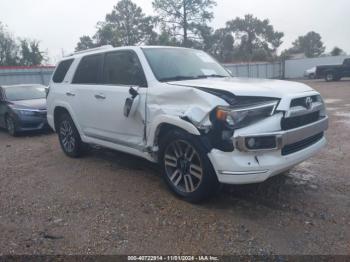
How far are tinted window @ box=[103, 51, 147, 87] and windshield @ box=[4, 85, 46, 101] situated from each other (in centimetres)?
587

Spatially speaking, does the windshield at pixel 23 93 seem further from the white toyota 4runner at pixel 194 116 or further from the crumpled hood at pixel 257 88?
the crumpled hood at pixel 257 88

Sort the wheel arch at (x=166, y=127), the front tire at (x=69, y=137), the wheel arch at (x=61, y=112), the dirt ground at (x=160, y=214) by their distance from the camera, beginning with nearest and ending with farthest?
the dirt ground at (x=160, y=214) → the wheel arch at (x=166, y=127) → the wheel arch at (x=61, y=112) → the front tire at (x=69, y=137)

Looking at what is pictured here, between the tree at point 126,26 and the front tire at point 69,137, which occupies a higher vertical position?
the tree at point 126,26

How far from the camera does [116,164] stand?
580 centimetres

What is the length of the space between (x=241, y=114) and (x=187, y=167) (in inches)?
37.8

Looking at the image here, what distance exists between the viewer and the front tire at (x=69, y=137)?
Result: 6.07 m

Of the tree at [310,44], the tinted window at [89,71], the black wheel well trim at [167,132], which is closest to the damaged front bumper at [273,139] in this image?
the black wheel well trim at [167,132]

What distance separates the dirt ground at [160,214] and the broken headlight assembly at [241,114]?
104 centimetres

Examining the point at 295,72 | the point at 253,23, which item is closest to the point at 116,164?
the point at 295,72

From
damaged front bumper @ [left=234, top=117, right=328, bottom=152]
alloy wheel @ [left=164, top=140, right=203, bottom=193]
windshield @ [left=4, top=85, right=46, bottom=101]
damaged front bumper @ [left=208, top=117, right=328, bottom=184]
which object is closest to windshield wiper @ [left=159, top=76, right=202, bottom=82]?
alloy wheel @ [left=164, top=140, right=203, bottom=193]

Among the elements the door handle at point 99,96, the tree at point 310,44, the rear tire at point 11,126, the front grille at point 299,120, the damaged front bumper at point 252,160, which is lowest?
the rear tire at point 11,126

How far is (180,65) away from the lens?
4711mm

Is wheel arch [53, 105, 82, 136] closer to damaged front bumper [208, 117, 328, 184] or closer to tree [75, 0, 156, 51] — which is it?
damaged front bumper [208, 117, 328, 184]

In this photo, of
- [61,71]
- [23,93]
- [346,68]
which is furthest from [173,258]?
[346,68]
